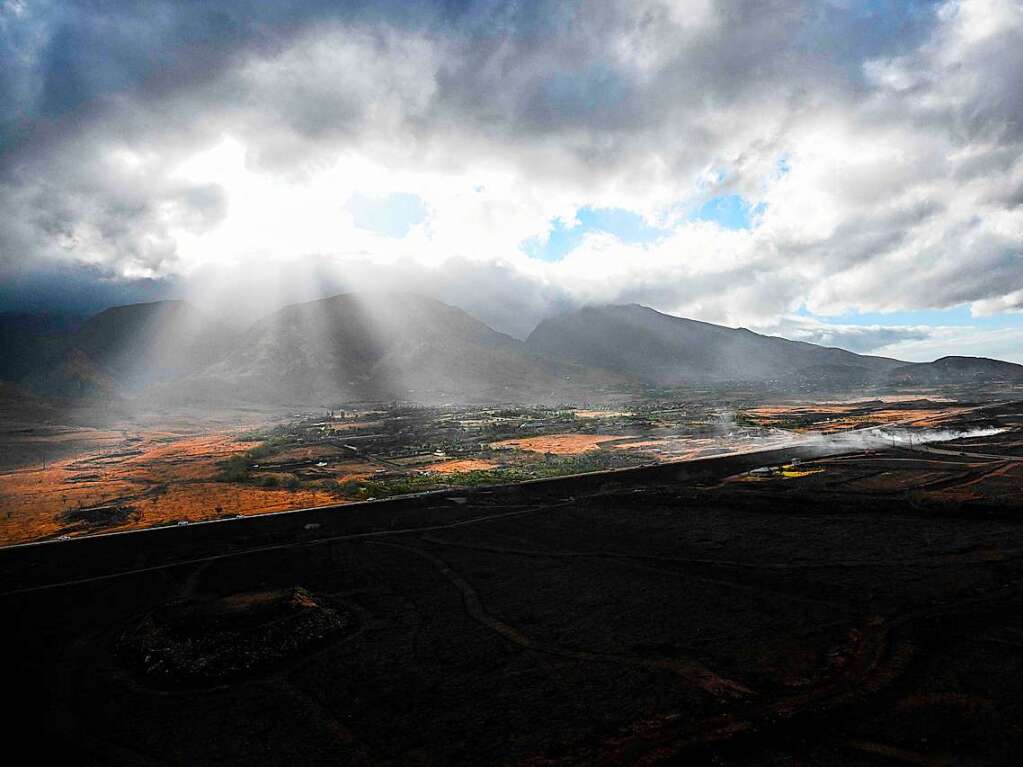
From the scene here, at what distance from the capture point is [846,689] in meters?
14.6

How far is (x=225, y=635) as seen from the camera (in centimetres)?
1916

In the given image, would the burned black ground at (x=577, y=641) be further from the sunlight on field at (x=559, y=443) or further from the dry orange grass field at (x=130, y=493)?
the sunlight on field at (x=559, y=443)

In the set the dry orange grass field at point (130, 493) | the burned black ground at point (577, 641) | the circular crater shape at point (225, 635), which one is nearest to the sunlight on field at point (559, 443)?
the dry orange grass field at point (130, 493)

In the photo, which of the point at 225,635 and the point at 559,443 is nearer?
the point at 225,635

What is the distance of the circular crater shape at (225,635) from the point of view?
17828 millimetres

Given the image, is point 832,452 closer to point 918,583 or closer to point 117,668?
point 918,583

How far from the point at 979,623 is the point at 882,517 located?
14006 mm

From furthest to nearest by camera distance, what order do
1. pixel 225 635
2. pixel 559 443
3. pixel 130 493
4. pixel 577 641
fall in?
pixel 559 443
pixel 130 493
pixel 225 635
pixel 577 641

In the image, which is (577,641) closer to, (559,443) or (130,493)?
(130,493)

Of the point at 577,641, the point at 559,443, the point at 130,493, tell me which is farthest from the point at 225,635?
the point at 559,443

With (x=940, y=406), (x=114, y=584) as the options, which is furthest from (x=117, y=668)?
(x=940, y=406)

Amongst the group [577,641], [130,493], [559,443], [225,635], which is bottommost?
[577,641]

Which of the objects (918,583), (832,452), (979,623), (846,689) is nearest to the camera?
(846,689)

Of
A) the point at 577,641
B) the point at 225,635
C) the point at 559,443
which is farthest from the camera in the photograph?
the point at 559,443
